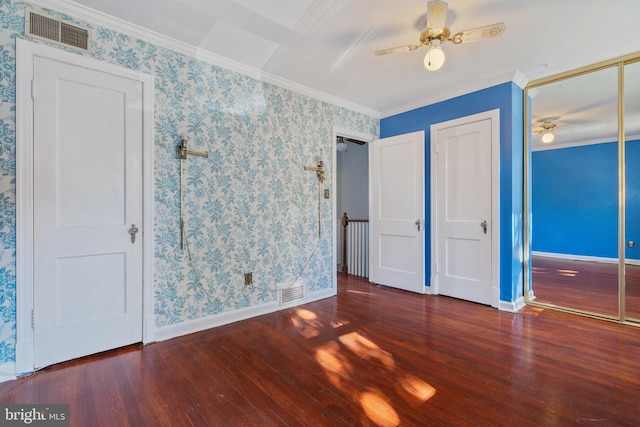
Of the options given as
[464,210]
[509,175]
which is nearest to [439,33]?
[509,175]

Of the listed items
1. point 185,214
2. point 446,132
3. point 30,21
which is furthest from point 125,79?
point 446,132

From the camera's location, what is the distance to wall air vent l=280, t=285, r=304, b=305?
3.36 metres

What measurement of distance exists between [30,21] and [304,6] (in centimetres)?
187

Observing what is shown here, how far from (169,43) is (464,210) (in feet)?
11.6

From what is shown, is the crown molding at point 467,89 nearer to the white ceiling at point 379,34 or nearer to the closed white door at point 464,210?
the white ceiling at point 379,34

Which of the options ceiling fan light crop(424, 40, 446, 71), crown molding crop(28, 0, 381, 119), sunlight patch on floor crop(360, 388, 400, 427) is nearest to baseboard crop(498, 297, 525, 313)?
sunlight patch on floor crop(360, 388, 400, 427)

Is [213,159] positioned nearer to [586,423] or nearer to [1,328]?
[1,328]

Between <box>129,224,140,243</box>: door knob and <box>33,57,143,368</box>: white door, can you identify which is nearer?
<box>33,57,143,368</box>: white door

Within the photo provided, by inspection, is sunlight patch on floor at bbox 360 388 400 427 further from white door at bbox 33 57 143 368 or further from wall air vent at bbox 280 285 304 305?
white door at bbox 33 57 143 368

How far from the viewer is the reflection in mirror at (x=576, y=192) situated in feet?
11.5

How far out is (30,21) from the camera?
1.99 metres

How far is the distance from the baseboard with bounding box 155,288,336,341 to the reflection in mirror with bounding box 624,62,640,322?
12.1 ft

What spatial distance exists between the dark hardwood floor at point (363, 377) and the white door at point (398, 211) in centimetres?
120

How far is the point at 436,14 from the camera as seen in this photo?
80.4 inches
